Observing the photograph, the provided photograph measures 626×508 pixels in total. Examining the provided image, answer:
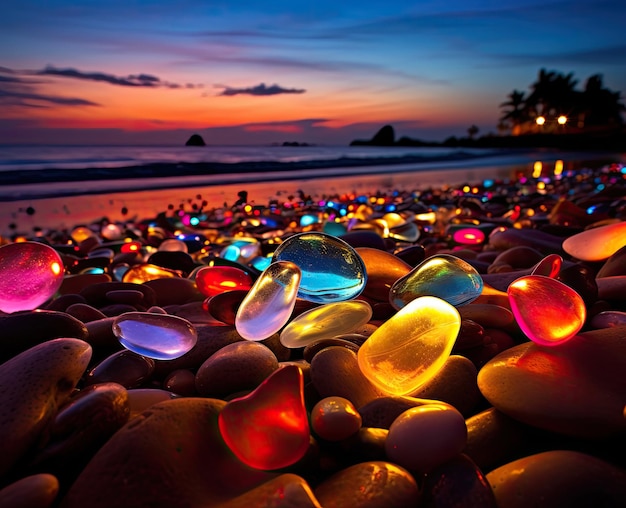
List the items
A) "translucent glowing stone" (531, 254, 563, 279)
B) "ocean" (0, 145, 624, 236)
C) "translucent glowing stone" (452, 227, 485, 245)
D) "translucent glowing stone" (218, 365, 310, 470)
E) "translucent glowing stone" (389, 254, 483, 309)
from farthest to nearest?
"ocean" (0, 145, 624, 236), "translucent glowing stone" (452, 227, 485, 245), "translucent glowing stone" (531, 254, 563, 279), "translucent glowing stone" (389, 254, 483, 309), "translucent glowing stone" (218, 365, 310, 470)

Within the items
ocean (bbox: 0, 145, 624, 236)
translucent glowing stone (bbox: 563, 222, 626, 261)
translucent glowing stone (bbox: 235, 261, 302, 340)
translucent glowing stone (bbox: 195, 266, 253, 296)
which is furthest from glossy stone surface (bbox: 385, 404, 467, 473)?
ocean (bbox: 0, 145, 624, 236)

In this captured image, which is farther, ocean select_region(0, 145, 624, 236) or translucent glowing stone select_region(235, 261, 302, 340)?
ocean select_region(0, 145, 624, 236)

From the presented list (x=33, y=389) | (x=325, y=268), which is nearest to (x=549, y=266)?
(x=325, y=268)

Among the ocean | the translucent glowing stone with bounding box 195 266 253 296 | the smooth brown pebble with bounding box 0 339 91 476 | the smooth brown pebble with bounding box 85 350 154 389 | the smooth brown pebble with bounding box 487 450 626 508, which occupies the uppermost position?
the smooth brown pebble with bounding box 0 339 91 476

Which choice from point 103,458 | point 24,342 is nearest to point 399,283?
point 103,458

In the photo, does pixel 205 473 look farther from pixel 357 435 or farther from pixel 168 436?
pixel 357 435

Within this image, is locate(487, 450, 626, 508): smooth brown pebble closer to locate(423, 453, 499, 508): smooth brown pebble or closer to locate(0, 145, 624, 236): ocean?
locate(423, 453, 499, 508): smooth brown pebble

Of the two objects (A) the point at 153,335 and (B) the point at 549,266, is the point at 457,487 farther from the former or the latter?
(B) the point at 549,266
